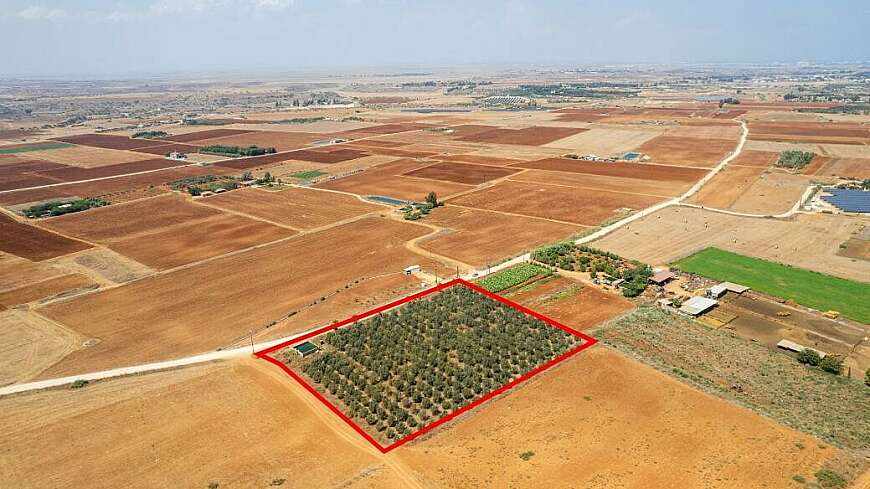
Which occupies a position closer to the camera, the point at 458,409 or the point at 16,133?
the point at 458,409

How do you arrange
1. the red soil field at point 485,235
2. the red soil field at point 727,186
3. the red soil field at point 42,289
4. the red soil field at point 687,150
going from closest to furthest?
the red soil field at point 42,289 → the red soil field at point 485,235 → the red soil field at point 727,186 → the red soil field at point 687,150

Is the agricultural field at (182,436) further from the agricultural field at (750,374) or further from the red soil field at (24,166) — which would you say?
the red soil field at (24,166)

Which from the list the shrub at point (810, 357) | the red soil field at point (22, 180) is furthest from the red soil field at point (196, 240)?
the shrub at point (810, 357)

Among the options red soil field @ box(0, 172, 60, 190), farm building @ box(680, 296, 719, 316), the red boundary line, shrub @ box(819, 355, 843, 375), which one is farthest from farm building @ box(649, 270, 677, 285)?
red soil field @ box(0, 172, 60, 190)

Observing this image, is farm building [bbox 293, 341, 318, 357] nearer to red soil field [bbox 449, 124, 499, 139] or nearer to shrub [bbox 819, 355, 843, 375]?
shrub [bbox 819, 355, 843, 375]

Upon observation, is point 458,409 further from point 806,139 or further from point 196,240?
point 806,139

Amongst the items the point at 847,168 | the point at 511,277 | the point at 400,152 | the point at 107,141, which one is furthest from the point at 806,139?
the point at 107,141
